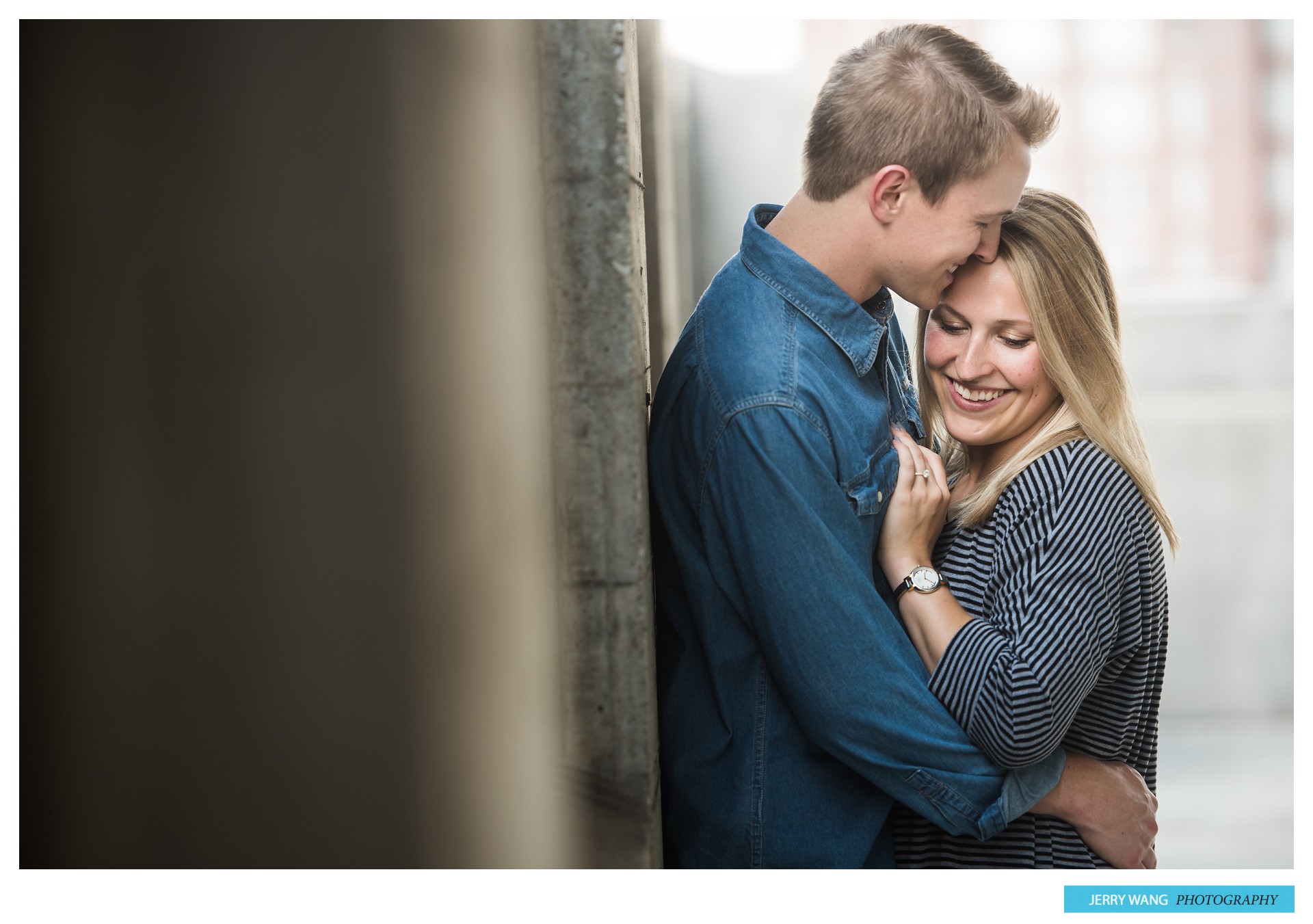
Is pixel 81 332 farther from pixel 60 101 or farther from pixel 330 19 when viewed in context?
pixel 330 19

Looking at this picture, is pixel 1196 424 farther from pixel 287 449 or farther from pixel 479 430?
pixel 287 449

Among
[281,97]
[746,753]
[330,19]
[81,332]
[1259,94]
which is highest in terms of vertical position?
[1259,94]

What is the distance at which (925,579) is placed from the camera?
166cm

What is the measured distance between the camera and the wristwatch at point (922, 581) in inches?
65.2

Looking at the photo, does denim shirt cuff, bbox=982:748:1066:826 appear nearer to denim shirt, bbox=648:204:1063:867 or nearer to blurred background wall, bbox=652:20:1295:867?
denim shirt, bbox=648:204:1063:867

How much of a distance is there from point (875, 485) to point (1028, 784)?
1.86 ft

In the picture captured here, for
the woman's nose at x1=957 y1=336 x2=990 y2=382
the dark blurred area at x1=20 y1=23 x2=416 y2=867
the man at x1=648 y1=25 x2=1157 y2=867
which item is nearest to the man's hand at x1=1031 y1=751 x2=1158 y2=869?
the man at x1=648 y1=25 x2=1157 y2=867

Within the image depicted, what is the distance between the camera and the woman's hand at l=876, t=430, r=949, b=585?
1.71m

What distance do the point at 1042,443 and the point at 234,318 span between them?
139 cm

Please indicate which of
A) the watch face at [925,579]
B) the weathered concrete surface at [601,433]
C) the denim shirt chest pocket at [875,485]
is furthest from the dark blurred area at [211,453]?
the watch face at [925,579]
